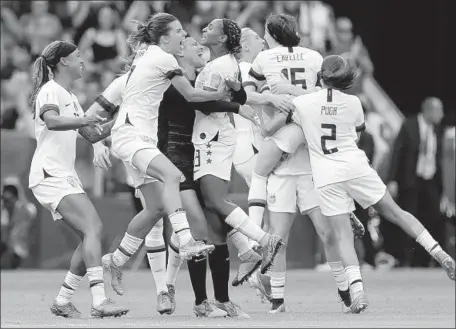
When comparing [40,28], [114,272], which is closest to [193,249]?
[114,272]

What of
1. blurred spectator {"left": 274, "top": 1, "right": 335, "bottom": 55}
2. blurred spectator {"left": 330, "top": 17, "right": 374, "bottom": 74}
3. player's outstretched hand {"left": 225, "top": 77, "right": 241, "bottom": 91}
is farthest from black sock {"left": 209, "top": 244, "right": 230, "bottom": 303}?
blurred spectator {"left": 274, "top": 1, "right": 335, "bottom": 55}

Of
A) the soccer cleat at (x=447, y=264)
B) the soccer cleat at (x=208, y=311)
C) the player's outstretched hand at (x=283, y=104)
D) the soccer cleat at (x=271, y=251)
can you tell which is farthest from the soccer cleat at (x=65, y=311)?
the soccer cleat at (x=447, y=264)

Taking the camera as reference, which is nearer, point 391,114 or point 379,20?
point 391,114

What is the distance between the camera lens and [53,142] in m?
11.5

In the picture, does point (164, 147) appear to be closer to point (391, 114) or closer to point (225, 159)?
point (225, 159)

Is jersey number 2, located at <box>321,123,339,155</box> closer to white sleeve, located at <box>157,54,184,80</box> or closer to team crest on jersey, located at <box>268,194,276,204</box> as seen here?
team crest on jersey, located at <box>268,194,276,204</box>

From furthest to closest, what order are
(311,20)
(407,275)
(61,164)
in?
(311,20) < (407,275) < (61,164)

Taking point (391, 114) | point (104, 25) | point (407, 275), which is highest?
point (104, 25)

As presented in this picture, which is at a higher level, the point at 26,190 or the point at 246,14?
the point at 246,14

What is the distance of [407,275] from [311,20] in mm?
5758

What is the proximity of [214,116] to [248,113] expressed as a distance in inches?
11.5

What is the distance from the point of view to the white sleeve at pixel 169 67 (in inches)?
445

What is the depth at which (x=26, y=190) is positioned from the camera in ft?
64.4

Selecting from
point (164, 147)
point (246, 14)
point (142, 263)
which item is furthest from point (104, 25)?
point (164, 147)
